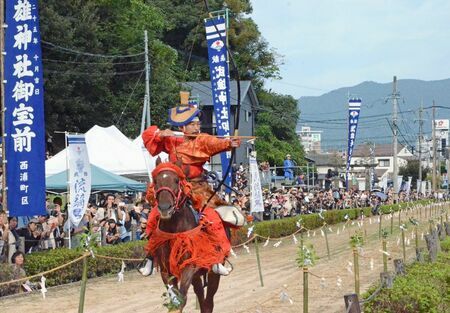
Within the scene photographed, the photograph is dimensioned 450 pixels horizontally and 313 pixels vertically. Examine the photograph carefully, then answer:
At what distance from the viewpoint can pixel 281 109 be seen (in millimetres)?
58625

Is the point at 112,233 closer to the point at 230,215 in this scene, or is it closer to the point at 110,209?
the point at 110,209

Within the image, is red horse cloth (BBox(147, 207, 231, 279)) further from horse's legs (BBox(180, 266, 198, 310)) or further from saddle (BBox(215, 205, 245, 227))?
saddle (BBox(215, 205, 245, 227))

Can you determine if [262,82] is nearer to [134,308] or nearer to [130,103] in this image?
[130,103]

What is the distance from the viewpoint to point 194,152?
9.02m

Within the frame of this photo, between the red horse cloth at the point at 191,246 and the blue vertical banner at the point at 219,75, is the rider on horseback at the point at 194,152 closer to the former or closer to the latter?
the red horse cloth at the point at 191,246

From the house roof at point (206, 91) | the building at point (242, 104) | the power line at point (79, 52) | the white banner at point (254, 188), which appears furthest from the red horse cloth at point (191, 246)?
the house roof at point (206, 91)

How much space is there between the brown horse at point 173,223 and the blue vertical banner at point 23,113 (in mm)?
6395

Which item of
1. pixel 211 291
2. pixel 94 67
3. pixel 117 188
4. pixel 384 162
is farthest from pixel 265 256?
pixel 384 162

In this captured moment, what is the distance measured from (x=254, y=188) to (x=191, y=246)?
14.2 metres

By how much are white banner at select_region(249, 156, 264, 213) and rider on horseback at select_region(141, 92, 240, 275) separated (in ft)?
42.4

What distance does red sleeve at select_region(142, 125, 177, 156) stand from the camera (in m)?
9.12

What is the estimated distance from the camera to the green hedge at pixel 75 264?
14664 millimetres

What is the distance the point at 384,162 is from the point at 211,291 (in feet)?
451

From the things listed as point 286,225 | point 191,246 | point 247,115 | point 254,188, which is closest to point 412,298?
point 191,246
